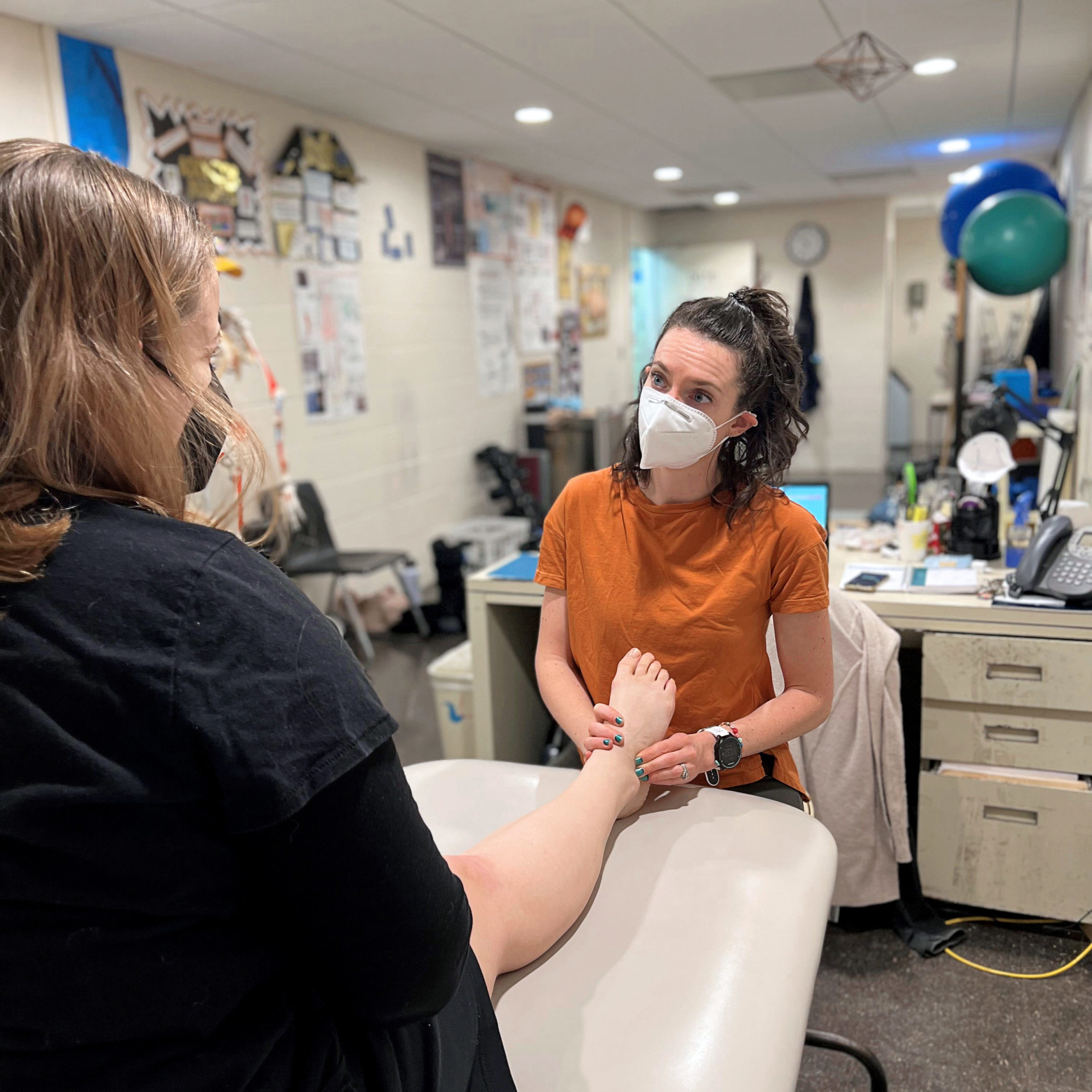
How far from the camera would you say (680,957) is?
100 cm

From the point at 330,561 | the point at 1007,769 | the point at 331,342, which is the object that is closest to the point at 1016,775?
the point at 1007,769

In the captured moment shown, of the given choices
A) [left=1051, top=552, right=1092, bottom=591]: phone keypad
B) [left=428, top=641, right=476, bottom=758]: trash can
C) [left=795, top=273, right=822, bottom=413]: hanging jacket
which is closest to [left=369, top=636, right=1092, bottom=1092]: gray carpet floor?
[left=1051, top=552, right=1092, bottom=591]: phone keypad

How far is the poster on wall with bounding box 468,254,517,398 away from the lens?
5875mm

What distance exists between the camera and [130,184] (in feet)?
2.08

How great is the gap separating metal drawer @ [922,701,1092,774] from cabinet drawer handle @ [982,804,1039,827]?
92 mm

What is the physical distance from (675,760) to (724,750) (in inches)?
6.0

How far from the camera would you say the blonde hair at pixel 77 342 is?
0.59 m

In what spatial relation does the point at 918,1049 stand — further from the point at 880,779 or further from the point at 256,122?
the point at 256,122

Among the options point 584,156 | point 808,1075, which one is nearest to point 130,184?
point 808,1075

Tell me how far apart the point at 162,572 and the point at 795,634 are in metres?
1.14

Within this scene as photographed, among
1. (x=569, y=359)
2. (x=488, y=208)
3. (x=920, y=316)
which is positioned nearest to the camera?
(x=488, y=208)

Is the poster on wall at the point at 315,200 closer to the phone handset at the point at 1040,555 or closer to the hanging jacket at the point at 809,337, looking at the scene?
the phone handset at the point at 1040,555

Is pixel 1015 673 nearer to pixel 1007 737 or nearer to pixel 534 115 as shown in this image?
pixel 1007 737

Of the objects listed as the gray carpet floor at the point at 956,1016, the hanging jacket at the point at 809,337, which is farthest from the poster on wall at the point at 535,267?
the gray carpet floor at the point at 956,1016
